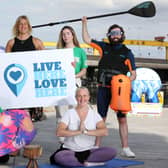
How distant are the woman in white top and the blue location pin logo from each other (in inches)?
46.5

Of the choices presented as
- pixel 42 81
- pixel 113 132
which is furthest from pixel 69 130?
pixel 113 132

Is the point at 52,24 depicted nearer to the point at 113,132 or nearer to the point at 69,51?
the point at 69,51

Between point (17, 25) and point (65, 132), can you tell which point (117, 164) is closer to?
point (65, 132)

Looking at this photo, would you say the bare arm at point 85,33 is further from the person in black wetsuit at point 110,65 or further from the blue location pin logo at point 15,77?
the blue location pin logo at point 15,77

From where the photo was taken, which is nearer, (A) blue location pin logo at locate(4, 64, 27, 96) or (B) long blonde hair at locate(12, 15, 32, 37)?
(B) long blonde hair at locate(12, 15, 32, 37)

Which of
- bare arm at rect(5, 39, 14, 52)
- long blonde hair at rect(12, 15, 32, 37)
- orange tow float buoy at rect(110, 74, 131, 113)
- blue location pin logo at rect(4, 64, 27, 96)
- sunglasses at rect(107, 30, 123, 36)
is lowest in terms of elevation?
orange tow float buoy at rect(110, 74, 131, 113)

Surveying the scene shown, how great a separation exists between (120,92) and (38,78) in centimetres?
111

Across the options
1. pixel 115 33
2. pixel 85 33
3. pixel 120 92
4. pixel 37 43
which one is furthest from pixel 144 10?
pixel 37 43

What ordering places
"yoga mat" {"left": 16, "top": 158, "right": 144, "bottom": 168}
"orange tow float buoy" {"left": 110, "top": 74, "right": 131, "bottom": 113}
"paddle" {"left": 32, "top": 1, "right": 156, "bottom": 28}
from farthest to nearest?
"paddle" {"left": 32, "top": 1, "right": 156, "bottom": 28}, "orange tow float buoy" {"left": 110, "top": 74, "right": 131, "bottom": 113}, "yoga mat" {"left": 16, "top": 158, "right": 144, "bottom": 168}

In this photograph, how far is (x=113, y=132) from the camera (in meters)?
10.1

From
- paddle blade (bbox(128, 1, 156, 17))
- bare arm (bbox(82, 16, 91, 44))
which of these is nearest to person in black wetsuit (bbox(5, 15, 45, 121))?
bare arm (bbox(82, 16, 91, 44))

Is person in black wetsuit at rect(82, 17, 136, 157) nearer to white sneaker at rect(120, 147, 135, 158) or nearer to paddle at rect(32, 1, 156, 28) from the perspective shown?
white sneaker at rect(120, 147, 135, 158)

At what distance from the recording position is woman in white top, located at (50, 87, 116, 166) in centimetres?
569

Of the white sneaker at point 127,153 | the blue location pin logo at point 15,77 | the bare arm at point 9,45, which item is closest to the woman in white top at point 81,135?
the white sneaker at point 127,153
